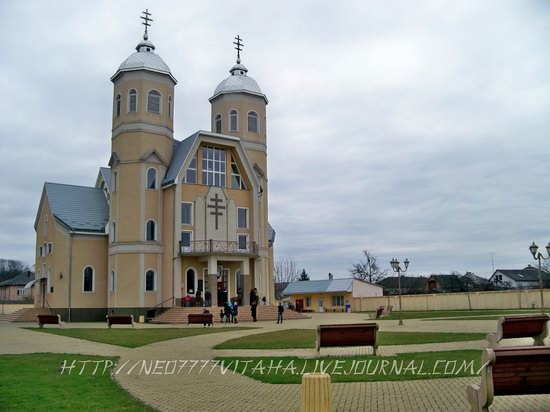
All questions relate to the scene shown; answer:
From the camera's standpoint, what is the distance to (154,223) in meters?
38.4

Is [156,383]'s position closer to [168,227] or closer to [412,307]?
[168,227]

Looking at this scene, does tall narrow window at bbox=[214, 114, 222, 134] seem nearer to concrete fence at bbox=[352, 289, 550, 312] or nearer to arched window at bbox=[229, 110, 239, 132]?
arched window at bbox=[229, 110, 239, 132]

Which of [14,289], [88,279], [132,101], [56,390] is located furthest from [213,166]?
[14,289]

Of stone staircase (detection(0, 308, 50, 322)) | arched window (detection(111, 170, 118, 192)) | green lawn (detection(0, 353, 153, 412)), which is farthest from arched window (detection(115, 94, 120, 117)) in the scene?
green lawn (detection(0, 353, 153, 412))

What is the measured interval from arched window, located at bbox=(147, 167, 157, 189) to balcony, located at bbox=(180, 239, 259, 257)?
15.7 feet

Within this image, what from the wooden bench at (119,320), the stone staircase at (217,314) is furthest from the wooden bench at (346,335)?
the stone staircase at (217,314)

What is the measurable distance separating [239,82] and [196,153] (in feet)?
27.4

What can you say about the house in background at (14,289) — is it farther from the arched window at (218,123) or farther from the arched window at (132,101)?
the arched window at (132,101)

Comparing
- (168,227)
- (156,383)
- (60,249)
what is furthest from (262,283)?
(156,383)

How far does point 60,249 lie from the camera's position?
39031 millimetres

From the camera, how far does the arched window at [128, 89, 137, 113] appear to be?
38.7m

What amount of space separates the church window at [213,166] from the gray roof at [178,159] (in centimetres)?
144

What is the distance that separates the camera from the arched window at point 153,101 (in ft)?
128

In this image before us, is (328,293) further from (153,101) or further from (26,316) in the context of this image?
(26,316)
